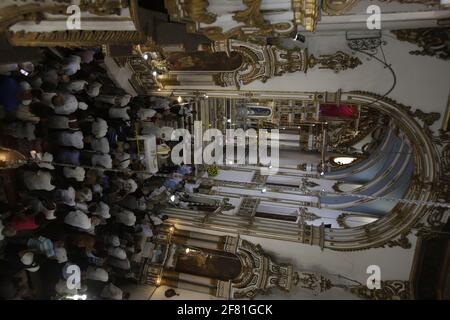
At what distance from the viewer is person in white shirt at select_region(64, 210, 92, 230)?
6.26m

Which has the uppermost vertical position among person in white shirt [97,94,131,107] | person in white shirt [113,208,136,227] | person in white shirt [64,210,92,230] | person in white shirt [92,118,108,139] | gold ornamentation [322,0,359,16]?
gold ornamentation [322,0,359,16]

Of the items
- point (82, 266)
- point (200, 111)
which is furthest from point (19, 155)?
point (200, 111)

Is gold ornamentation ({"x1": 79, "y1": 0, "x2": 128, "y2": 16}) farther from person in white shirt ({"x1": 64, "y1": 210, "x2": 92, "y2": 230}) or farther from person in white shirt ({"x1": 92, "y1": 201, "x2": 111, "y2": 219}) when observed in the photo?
person in white shirt ({"x1": 92, "y1": 201, "x2": 111, "y2": 219})

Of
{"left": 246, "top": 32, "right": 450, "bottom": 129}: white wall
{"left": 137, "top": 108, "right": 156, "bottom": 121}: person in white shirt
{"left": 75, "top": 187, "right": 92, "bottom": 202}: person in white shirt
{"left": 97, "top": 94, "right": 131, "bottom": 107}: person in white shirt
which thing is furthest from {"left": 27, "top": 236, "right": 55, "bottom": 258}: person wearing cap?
{"left": 246, "top": 32, "right": 450, "bottom": 129}: white wall

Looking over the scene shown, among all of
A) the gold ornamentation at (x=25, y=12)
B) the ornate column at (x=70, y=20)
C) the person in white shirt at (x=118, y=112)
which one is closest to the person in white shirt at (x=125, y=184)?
the person in white shirt at (x=118, y=112)

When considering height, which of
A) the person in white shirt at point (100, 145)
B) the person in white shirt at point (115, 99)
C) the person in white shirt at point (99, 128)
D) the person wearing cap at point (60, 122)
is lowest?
the person in white shirt at point (100, 145)

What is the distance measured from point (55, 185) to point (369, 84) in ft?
21.9

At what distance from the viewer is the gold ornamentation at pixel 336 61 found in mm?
7984

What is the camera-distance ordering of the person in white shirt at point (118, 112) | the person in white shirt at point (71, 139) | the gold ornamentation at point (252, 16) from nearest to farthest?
1. the gold ornamentation at point (252, 16)
2. the person in white shirt at point (71, 139)
3. the person in white shirt at point (118, 112)

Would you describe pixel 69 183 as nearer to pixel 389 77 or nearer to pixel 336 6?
pixel 336 6

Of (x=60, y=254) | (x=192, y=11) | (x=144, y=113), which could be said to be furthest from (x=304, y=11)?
(x=144, y=113)

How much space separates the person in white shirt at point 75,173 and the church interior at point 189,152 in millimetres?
27

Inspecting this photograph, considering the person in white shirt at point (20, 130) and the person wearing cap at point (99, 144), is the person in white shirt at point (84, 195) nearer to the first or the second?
the person wearing cap at point (99, 144)

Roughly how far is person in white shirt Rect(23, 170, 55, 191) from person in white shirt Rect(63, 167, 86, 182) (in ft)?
1.81
